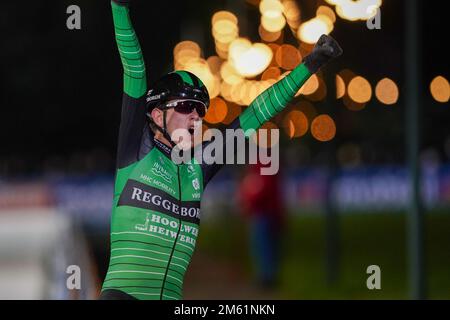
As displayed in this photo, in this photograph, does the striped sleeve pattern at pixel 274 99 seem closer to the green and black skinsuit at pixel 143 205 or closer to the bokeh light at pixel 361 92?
the green and black skinsuit at pixel 143 205

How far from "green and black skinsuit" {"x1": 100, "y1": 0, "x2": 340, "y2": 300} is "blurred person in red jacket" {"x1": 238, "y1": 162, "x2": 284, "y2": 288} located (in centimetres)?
952

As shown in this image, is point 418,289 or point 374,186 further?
point 374,186

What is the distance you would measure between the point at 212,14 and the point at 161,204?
23040 mm

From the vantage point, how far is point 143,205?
457cm

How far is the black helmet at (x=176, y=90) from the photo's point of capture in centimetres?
469

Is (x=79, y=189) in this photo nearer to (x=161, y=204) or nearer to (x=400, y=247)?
(x=400, y=247)

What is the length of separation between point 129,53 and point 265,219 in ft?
32.2

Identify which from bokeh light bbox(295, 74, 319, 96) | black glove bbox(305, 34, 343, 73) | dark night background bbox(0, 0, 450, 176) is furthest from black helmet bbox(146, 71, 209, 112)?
dark night background bbox(0, 0, 450, 176)

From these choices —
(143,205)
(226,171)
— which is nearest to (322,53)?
(143,205)

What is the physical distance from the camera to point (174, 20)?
30500mm

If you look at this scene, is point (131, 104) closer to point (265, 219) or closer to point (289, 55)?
point (265, 219)

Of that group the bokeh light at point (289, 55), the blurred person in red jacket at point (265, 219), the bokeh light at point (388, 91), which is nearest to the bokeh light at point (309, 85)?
the blurred person in red jacket at point (265, 219)
